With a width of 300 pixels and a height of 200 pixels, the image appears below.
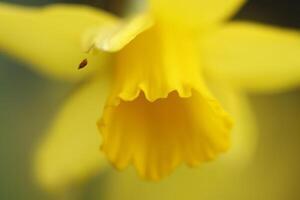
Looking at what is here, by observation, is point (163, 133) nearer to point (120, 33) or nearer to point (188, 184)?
point (120, 33)

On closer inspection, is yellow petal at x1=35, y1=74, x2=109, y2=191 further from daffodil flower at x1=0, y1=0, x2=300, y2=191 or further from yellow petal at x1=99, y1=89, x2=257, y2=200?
yellow petal at x1=99, y1=89, x2=257, y2=200

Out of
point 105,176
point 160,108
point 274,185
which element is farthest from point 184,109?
point 274,185

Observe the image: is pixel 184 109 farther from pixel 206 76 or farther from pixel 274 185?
pixel 274 185

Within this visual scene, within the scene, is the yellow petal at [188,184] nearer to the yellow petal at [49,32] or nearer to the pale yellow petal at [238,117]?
the pale yellow petal at [238,117]

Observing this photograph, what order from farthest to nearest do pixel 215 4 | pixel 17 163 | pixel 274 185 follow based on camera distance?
pixel 274 185, pixel 17 163, pixel 215 4

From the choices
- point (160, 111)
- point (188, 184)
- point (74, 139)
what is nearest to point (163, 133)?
point (160, 111)

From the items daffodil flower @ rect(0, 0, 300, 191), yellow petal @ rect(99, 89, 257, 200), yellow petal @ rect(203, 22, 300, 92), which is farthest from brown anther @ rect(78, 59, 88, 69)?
yellow petal @ rect(99, 89, 257, 200)
